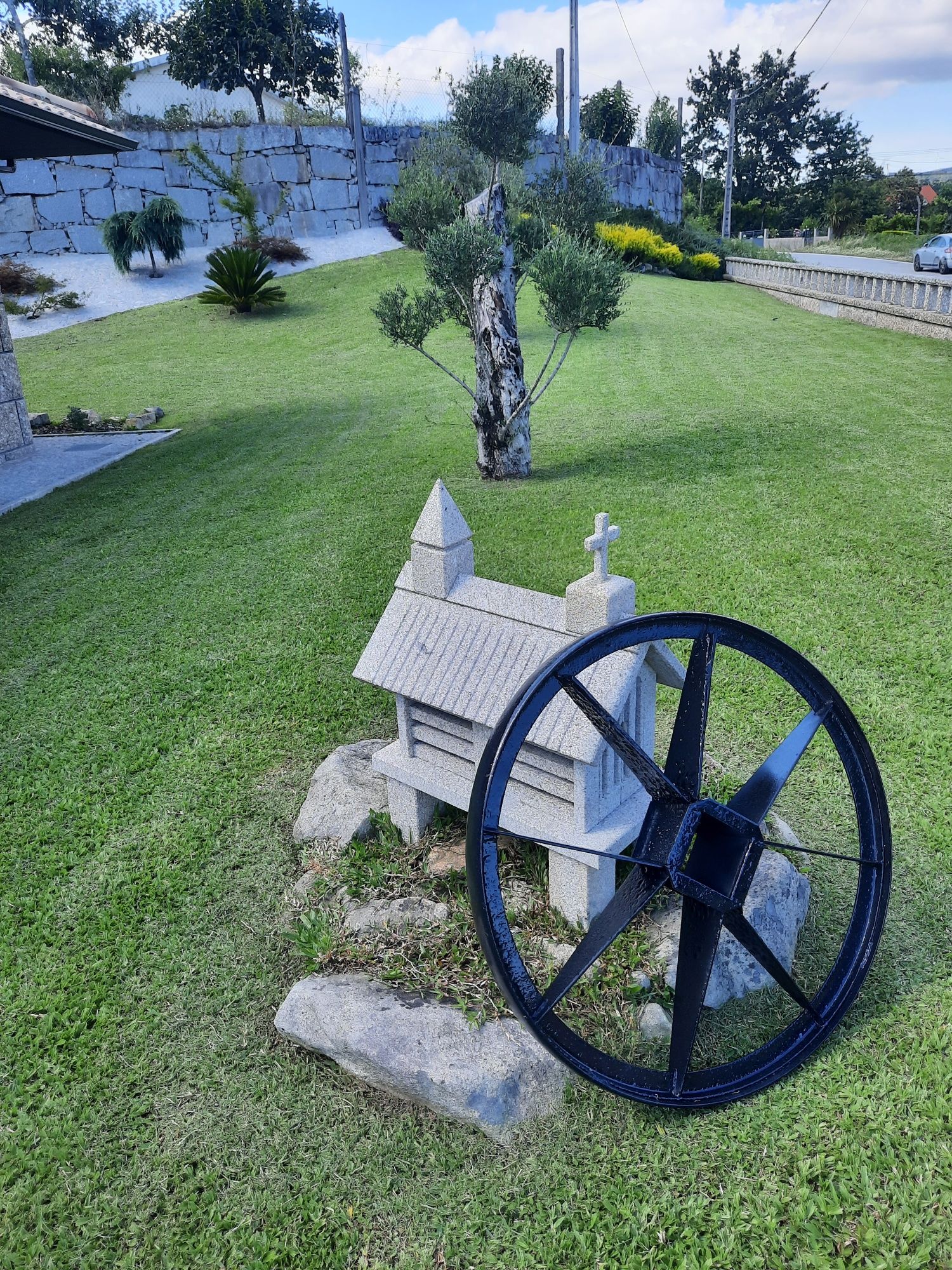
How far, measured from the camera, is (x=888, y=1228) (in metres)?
2.48

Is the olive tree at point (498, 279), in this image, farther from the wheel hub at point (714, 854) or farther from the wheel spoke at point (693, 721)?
the wheel hub at point (714, 854)

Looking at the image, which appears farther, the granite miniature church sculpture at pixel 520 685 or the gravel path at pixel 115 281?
the gravel path at pixel 115 281

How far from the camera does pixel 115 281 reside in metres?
21.8

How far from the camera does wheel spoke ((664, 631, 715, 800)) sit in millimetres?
2479

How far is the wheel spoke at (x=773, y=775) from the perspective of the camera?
8.55 feet

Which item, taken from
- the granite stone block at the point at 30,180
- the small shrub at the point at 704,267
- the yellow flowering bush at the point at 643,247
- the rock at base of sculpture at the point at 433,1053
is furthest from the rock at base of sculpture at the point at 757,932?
the small shrub at the point at 704,267

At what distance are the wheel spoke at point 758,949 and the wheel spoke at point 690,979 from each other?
0.17 ft

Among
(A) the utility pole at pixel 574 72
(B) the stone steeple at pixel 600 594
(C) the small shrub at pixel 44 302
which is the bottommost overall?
(B) the stone steeple at pixel 600 594

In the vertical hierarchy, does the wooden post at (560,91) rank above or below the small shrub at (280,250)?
above

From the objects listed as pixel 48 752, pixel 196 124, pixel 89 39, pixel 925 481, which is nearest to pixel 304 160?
pixel 196 124

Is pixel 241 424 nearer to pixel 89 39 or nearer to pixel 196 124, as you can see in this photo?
pixel 196 124

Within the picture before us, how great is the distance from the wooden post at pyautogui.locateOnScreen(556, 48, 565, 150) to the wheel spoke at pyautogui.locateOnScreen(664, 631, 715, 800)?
29.9 metres

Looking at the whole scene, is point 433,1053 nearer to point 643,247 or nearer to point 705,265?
point 643,247

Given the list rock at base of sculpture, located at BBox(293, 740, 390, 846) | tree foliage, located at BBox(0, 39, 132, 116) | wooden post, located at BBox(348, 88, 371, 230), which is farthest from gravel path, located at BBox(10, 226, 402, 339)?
rock at base of sculpture, located at BBox(293, 740, 390, 846)
